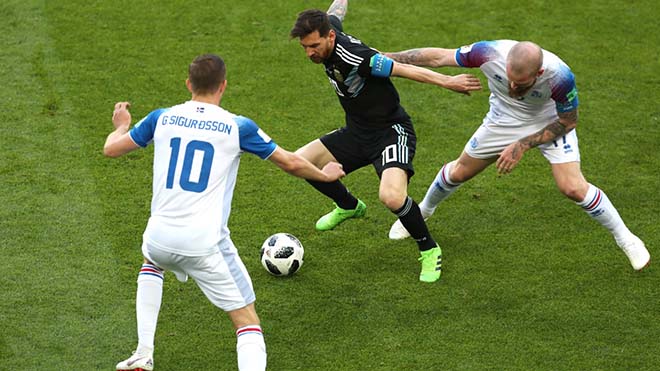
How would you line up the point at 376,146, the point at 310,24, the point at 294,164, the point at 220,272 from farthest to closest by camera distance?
1. the point at 376,146
2. the point at 310,24
3. the point at 294,164
4. the point at 220,272

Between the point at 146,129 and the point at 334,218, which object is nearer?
the point at 146,129

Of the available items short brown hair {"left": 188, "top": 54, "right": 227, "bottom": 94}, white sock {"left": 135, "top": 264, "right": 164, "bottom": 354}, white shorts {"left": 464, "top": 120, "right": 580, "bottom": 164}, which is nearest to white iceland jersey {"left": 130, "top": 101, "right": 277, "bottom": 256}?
short brown hair {"left": 188, "top": 54, "right": 227, "bottom": 94}

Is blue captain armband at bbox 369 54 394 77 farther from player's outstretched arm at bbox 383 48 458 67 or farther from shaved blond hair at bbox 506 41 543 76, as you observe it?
shaved blond hair at bbox 506 41 543 76

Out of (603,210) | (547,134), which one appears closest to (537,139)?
(547,134)

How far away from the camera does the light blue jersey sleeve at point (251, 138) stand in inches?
240

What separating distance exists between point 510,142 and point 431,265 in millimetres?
1147

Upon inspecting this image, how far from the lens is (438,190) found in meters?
8.47

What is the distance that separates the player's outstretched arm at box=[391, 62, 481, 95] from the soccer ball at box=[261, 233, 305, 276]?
1.52m

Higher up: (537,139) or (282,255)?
(537,139)

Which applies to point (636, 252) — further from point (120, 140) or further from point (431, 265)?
point (120, 140)

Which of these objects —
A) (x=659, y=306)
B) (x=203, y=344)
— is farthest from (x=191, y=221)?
(x=659, y=306)

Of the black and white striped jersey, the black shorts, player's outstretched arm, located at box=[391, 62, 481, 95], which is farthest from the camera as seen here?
the black shorts

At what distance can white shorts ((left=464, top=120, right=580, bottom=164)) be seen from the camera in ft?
25.3

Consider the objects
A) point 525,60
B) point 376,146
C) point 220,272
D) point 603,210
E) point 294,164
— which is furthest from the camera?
point 376,146
